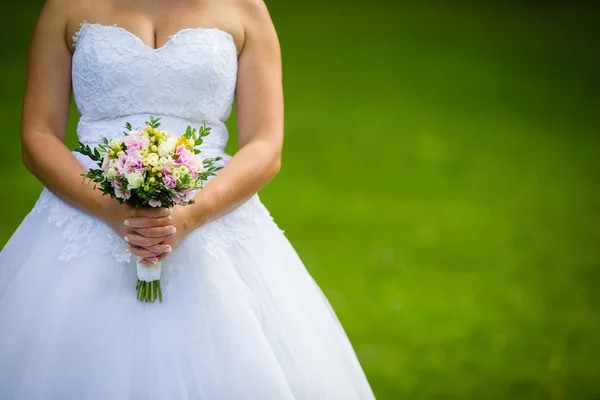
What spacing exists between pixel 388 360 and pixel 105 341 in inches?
105

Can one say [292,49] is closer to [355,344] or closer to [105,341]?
[355,344]

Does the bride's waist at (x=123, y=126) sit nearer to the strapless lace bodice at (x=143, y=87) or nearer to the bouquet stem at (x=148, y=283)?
the strapless lace bodice at (x=143, y=87)

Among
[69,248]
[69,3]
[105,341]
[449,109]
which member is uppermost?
[449,109]

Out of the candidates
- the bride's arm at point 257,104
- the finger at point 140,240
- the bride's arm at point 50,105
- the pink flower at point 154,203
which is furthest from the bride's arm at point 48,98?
the bride's arm at point 257,104

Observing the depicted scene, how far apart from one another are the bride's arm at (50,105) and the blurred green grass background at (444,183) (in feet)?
7.61

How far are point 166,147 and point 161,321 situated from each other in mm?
520

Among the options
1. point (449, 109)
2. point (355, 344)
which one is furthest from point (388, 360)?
point (449, 109)

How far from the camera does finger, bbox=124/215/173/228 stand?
2674mm

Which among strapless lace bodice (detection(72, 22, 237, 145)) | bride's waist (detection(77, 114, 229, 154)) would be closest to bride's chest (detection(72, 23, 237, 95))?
strapless lace bodice (detection(72, 22, 237, 145))

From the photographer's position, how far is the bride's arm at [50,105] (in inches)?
114

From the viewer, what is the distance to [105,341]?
268 centimetres

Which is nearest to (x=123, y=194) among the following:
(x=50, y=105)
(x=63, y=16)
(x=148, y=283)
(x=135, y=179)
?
(x=135, y=179)

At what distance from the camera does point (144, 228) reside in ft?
8.81

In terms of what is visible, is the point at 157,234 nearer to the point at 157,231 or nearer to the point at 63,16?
the point at 157,231
